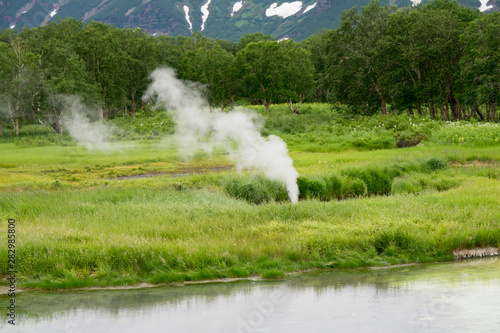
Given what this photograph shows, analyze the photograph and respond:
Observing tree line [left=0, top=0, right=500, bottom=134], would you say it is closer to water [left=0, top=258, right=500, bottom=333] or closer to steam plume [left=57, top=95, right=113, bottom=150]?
steam plume [left=57, top=95, right=113, bottom=150]

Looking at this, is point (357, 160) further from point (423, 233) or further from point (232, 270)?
point (232, 270)

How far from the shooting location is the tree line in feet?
197

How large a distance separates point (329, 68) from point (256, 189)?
5187 cm

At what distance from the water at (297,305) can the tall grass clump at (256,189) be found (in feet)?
32.1

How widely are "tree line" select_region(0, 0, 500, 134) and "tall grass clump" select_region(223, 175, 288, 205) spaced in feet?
98.5

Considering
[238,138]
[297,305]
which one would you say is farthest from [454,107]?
[297,305]

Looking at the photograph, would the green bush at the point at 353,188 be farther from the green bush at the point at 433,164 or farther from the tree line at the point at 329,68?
the tree line at the point at 329,68

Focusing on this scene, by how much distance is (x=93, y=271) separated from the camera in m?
15.8

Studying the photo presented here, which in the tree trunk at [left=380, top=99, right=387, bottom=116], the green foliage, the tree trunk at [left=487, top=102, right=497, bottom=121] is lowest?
the green foliage

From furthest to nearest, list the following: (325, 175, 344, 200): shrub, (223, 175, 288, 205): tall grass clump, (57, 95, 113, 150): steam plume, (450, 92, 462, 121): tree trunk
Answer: (450, 92, 462, 121): tree trunk → (57, 95, 113, 150): steam plume → (325, 175, 344, 200): shrub → (223, 175, 288, 205): tall grass clump

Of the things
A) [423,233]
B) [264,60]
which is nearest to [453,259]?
[423,233]

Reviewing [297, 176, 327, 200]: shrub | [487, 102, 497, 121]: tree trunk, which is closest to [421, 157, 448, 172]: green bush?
[297, 176, 327, 200]: shrub

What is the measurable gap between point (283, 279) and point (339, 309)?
9.61ft

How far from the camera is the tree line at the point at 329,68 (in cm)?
6019
